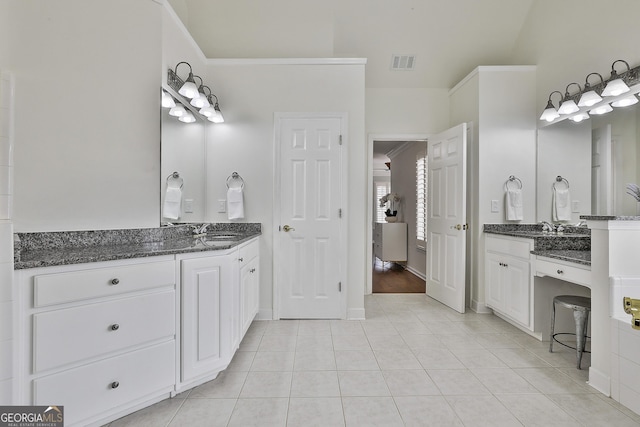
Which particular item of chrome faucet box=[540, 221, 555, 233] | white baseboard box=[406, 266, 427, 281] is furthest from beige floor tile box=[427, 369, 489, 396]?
white baseboard box=[406, 266, 427, 281]

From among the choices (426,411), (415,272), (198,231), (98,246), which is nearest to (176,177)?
(198,231)

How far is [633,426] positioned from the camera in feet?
5.31

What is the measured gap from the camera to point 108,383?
5.24ft

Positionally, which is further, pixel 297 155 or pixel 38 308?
pixel 297 155

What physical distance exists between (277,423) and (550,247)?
2.57 m

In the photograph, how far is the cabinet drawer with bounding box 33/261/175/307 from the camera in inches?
56.3

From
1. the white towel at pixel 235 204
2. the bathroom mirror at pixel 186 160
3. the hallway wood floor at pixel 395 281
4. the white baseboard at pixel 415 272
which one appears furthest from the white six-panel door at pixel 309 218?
the white baseboard at pixel 415 272

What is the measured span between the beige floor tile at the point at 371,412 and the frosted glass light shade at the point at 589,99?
290 cm

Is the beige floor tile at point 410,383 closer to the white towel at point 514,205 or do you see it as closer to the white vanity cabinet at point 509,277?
the white vanity cabinet at point 509,277

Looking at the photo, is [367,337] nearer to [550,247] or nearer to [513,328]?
[513,328]

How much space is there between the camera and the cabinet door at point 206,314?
189cm

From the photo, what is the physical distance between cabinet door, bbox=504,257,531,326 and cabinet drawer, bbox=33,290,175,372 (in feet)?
9.49

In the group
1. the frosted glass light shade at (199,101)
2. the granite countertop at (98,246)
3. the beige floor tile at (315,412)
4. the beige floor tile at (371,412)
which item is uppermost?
the frosted glass light shade at (199,101)

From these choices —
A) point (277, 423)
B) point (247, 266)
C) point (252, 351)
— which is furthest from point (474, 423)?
point (247, 266)
